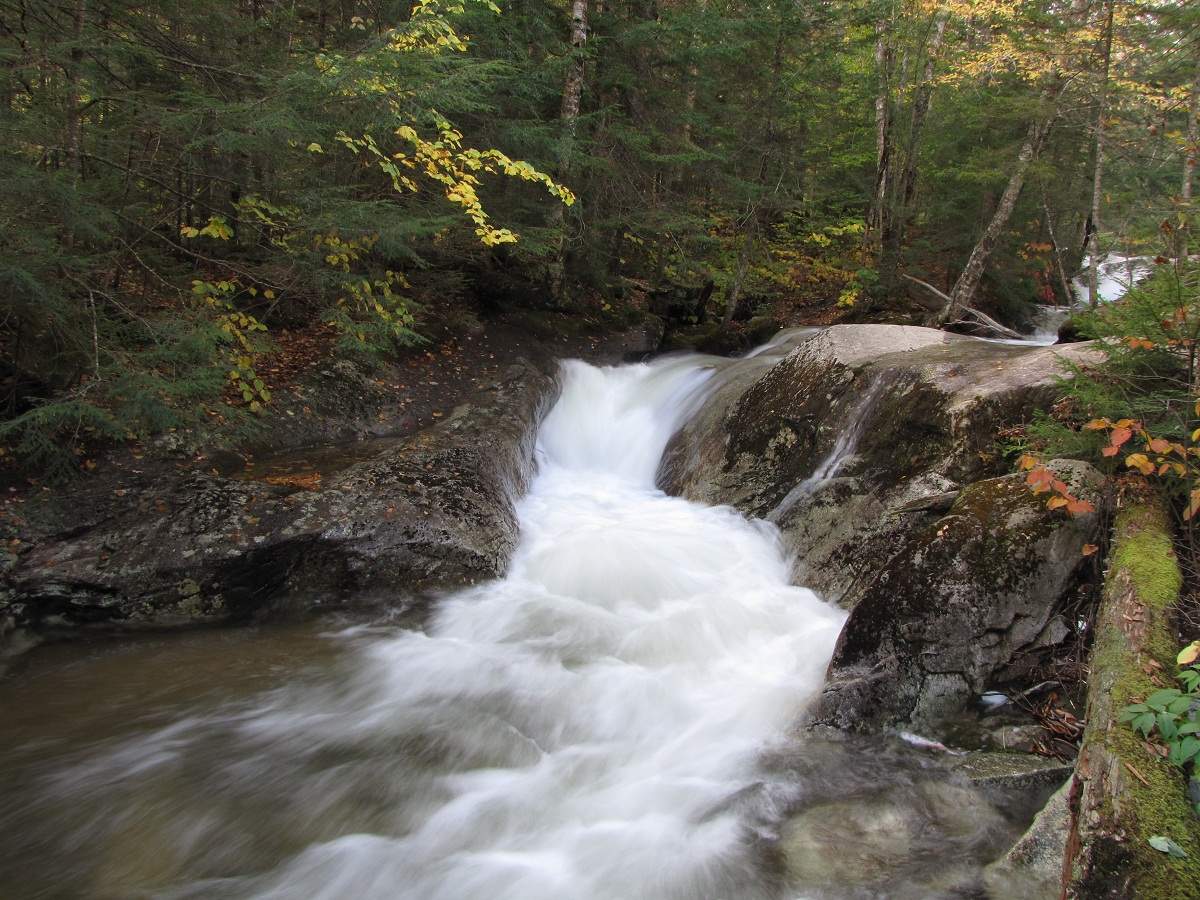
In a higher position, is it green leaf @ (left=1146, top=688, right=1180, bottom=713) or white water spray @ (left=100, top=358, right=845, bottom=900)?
green leaf @ (left=1146, top=688, right=1180, bottom=713)

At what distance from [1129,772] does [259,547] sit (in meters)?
5.68

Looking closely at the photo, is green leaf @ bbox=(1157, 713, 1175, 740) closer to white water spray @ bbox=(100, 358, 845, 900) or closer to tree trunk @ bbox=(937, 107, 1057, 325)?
white water spray @ bbox=(100, 358, 845, 900)

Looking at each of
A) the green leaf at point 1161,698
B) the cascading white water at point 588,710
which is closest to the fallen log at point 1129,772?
the green leaf at point 1161,698

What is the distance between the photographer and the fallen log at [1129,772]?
7.07 feet

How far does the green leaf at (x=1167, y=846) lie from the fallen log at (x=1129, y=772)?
0.02 meters

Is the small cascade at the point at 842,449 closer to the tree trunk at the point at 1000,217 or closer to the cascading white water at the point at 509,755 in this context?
the cascading white water at the point at 509,755

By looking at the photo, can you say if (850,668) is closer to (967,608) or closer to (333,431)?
(967,608)

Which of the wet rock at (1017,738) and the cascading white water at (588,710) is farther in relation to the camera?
the wet rock at (1017,738)

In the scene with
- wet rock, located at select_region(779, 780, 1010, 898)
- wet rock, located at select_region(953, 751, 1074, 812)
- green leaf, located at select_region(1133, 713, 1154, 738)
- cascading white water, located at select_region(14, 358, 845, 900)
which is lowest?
cascading white water, located at select_region(14, 358, 845, 900)

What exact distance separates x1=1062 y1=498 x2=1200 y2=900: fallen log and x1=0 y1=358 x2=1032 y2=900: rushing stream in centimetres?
85

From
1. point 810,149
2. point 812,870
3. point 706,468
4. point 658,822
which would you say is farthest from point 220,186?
point 810,149

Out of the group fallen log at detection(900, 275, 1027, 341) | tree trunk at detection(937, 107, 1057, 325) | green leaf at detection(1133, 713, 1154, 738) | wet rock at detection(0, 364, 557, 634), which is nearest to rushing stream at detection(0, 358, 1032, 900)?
wet rock at detection(0, 364, 557, 634)

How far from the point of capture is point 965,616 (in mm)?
4055

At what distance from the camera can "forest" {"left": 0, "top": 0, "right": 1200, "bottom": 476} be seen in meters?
5.29
